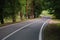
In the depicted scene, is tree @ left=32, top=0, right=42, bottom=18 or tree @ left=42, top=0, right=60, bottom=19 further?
tree @ left=32, top=0, right=42, bottom=18

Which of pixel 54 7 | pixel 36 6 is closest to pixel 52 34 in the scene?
pixel 54 7

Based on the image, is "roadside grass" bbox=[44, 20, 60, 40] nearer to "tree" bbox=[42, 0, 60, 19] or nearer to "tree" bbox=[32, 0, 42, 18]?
"tree" bbox=[42, 0, 60, 19]

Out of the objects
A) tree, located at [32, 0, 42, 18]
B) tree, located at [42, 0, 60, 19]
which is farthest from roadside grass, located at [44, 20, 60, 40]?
tree, located at [32, 0, 42, 18]

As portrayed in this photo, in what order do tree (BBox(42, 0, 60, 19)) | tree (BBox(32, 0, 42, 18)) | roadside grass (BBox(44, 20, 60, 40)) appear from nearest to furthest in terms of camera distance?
roadside grass (BBox(44, 20, 60, 40))
tree (BBox(42, 0, 60, 19))
tree (BBox(32, 0, 42, 18))

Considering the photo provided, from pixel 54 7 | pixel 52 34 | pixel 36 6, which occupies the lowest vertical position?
pixel 36 6

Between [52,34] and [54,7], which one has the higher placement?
[54,7]

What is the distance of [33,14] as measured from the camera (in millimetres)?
77375

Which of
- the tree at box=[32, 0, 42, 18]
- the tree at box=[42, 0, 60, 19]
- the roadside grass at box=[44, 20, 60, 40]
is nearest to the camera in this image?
the roadside grass at box=[44, 20, 60, 40]

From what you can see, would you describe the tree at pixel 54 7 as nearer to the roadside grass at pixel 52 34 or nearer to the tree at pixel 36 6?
the roadside grass at pixel 52 34

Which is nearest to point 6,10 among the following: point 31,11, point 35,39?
point 35,39

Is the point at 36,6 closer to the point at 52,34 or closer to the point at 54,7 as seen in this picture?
the point at 52,34

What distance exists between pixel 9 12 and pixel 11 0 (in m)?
2.28

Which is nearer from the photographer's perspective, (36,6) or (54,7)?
(54,7)

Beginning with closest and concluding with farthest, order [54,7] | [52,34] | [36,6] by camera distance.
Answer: [54,7] → [52,34] → [36,6]
